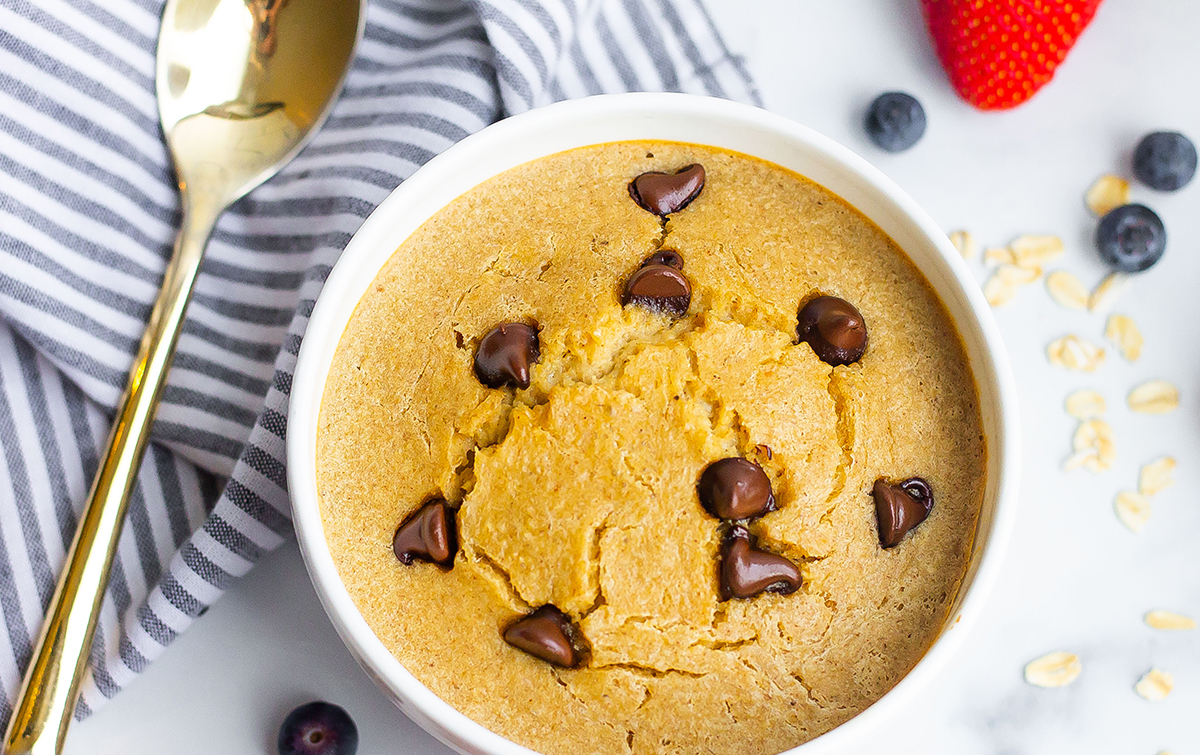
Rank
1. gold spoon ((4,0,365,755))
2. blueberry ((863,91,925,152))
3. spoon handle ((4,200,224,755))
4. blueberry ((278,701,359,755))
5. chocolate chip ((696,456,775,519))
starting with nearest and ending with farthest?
1. chocolate chip ((696,456,775,519))
2. spoon handle ((4,200,224,755))
3. blueberry ((278,701,359,755))
4. gold spoon ((4,0,365,755))
5. blueberry ((863,91,925,152))

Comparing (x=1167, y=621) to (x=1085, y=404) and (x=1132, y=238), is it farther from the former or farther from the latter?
(x=1132, y=238)

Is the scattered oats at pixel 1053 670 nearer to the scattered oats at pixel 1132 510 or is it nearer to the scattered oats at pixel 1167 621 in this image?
the scattered oats at pixel 1167 621

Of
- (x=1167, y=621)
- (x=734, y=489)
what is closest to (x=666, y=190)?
(x=734, y=489)

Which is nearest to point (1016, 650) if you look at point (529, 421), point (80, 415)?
point (529, 421)

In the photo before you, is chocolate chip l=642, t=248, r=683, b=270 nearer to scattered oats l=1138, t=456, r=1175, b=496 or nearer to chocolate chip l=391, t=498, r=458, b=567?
chocolate chip l=391, t=498, r=458, b=567

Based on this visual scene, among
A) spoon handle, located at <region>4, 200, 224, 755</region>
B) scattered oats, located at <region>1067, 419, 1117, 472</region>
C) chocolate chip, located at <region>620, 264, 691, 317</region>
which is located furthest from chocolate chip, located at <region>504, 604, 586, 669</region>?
scattered oats, located at <region>1067, 419, 1117, 472</region>
